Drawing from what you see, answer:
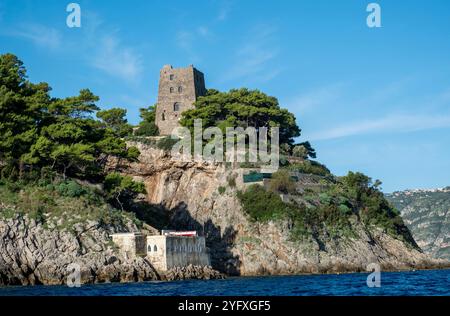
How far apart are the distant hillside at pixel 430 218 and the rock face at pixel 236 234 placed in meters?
69.3

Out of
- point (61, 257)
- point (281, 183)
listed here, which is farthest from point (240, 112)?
point (61, 257)

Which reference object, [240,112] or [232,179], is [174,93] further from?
[232,179]

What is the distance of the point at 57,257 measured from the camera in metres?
54.1

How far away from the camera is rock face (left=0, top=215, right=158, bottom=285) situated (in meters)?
52.6

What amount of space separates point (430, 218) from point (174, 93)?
97.0 meters

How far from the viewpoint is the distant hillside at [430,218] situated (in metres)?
152

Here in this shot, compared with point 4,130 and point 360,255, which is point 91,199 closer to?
point 4,130

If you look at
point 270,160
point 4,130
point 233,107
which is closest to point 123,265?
point 4,130

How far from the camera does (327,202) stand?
7975 centimetres

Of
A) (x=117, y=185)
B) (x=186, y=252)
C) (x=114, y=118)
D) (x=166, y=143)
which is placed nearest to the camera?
(x=186, y=252)

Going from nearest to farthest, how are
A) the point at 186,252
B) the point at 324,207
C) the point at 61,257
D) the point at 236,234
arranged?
the point at 61,257, the point at 186,252, the point at 236,234, the point at 324,207

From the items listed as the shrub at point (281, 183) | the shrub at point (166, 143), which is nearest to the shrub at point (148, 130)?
the shrub at point (166, 143)

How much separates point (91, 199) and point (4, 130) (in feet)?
36.1

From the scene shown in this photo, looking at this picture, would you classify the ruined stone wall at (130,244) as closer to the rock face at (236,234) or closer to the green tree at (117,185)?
the green tree at (117,185)
